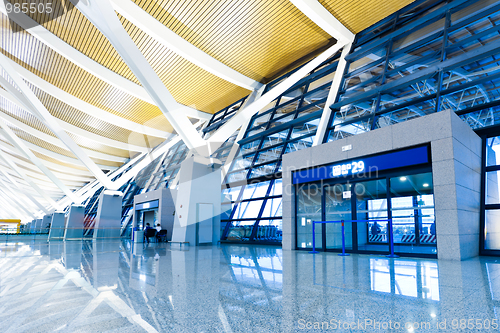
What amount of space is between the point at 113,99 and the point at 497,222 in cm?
2013

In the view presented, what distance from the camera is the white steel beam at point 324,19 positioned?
463 inches

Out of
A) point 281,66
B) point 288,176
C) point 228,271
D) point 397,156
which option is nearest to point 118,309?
point 228,271

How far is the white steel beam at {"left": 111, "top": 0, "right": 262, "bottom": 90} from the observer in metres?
11.9

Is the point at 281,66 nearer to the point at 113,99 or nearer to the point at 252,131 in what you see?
the point at 252,131

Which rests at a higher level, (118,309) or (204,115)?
(204,115)

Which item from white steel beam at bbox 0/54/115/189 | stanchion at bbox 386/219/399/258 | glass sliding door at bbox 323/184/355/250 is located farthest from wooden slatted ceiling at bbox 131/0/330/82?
stanchion at bbox 386/219/399/258

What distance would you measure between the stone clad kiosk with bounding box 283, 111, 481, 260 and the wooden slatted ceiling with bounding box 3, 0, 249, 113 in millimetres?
9344

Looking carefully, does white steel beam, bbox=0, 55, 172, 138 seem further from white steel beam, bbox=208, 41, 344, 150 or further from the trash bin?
white steel beam, bbox=208, 41, 344, 150

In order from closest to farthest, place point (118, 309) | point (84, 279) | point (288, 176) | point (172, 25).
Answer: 1. point (118, 309)
2. point (84, 279)
3. point (288, 176)
4. point (172, 25)

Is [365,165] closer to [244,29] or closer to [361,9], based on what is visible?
[361,9]

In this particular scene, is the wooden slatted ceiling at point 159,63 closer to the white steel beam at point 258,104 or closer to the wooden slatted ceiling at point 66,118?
the wooden slatted ceiling at point 66,118

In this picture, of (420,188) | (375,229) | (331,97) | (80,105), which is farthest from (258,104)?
(80,105)

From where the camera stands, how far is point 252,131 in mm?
16719

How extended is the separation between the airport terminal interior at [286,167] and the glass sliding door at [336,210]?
56 millimetres
